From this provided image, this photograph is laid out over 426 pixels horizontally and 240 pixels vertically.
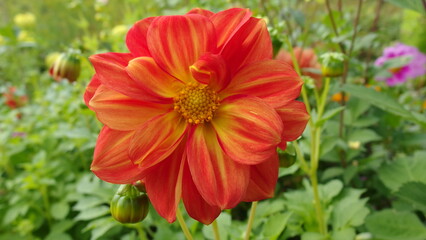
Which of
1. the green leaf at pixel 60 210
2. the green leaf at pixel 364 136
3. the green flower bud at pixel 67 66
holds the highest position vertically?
the green flower bud at pixel 67 66

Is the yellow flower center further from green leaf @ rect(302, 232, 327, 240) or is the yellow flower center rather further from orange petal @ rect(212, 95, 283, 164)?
green leaf @ rect(302, 232, 327, 240)

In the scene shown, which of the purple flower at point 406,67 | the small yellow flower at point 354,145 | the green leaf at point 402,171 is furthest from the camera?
the purple flower at point 406,67

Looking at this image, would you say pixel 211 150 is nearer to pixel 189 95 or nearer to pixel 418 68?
pixel 189 95

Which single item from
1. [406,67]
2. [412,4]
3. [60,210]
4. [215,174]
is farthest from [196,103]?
[406,67]

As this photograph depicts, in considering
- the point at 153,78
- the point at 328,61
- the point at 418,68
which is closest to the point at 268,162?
the point at 153,78

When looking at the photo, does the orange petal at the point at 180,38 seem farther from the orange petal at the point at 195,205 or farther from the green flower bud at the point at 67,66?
the green flower bud at the point at 67,66

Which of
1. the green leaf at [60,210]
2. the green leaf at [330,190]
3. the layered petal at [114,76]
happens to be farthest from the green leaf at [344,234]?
the green leaf at [60,210]
